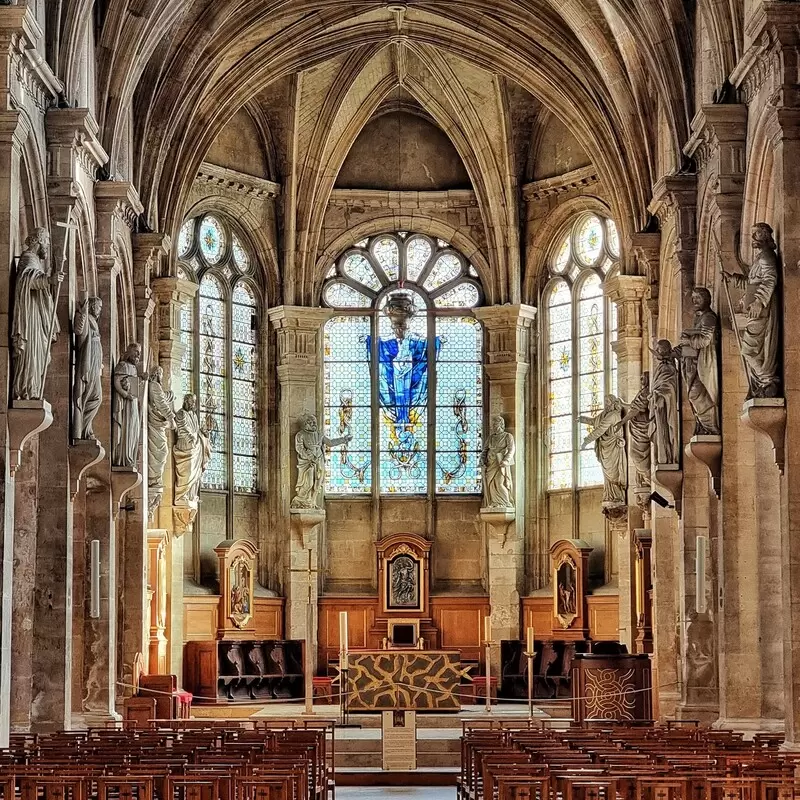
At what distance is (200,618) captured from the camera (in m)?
32.3

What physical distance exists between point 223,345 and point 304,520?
12.4 ft

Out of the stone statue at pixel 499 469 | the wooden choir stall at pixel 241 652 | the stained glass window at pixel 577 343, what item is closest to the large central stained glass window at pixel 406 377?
the stone statue at pixel 499 469

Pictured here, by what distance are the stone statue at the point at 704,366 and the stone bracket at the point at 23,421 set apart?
7.82 meters

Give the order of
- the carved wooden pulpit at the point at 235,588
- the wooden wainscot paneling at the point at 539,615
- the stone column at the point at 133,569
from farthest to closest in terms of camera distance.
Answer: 1. the wooden wainscot paneling at the point at 539,615
2. the carved wooden pulpit at the point at 235,588
3. the stone column at the point at 133,569

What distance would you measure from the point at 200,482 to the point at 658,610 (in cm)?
983

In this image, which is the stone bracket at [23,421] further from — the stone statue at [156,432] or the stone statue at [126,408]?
the stone statue at [156,432]

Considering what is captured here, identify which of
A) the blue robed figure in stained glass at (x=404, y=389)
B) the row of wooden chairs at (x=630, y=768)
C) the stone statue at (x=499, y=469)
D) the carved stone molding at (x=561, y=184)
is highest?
the carved stone molding at (x=561, y=184)

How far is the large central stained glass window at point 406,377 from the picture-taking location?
35594mm

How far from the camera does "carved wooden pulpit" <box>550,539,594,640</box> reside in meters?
32.4

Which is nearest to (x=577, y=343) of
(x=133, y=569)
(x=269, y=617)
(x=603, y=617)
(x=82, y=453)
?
(x=603, y=617)

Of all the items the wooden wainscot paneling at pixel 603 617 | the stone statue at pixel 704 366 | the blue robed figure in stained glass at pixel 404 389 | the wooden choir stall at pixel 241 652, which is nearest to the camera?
the stone statue at pixel 704 366

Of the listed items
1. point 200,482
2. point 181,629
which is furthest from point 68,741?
point 200,482

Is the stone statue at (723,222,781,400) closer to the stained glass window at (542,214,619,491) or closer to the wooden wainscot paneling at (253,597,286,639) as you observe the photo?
the stained glass window at (542,214,619,491)

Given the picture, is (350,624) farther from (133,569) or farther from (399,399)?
(133,569)
